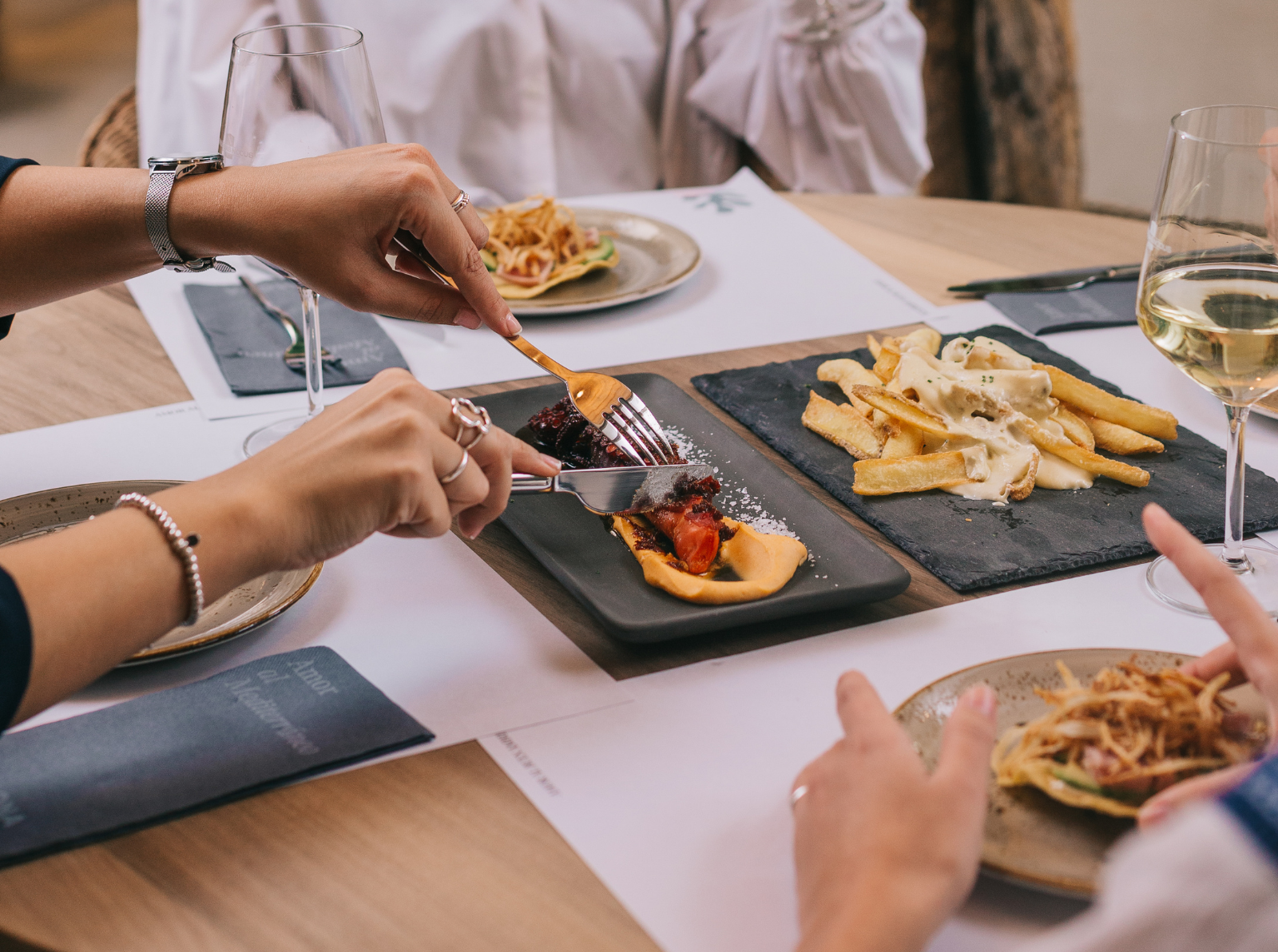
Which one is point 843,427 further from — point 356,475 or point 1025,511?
point 356,475

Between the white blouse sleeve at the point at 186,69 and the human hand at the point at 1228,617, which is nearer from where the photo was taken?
the human hand at the point at 1228,617

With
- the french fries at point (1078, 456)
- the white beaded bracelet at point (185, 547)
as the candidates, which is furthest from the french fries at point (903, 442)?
the white beaded bracelet at point (185, 547)

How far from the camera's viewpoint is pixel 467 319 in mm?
1254

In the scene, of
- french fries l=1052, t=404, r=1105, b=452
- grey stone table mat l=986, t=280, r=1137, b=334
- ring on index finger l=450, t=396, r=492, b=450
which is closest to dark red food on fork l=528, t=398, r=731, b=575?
ring on index finger l=450, t=396, r=492, b=450

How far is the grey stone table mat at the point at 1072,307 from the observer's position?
5.42ft

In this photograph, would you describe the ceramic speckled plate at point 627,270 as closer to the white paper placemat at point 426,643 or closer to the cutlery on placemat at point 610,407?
the cutlery on placemat at point 610,407

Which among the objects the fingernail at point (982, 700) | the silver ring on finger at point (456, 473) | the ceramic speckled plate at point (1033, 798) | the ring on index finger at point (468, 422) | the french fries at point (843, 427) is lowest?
the french fries at point (843, 427)

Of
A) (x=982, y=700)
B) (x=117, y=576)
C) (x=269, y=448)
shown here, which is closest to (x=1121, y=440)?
(x=982, y=700)

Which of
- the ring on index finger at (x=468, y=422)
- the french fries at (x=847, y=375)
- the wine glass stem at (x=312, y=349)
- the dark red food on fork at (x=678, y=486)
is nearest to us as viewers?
the ring on index finger at (x=468, y=422)

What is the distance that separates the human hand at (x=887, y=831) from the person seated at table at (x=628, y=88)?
7.77ft

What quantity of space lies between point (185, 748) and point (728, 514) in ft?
1.75

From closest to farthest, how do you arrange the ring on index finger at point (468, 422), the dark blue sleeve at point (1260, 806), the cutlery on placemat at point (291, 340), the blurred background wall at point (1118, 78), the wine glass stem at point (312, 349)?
the dark blue sleeve at point (1260, 806), the ring on index finger at point (468, 422), the wine glass stem at point (312, 349), the cutlery on placemat at point (291, 340), the blurred background wall at point (1118, 78)

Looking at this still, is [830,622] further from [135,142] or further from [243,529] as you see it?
[135,142]

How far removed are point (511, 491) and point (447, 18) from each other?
7.62 ft
